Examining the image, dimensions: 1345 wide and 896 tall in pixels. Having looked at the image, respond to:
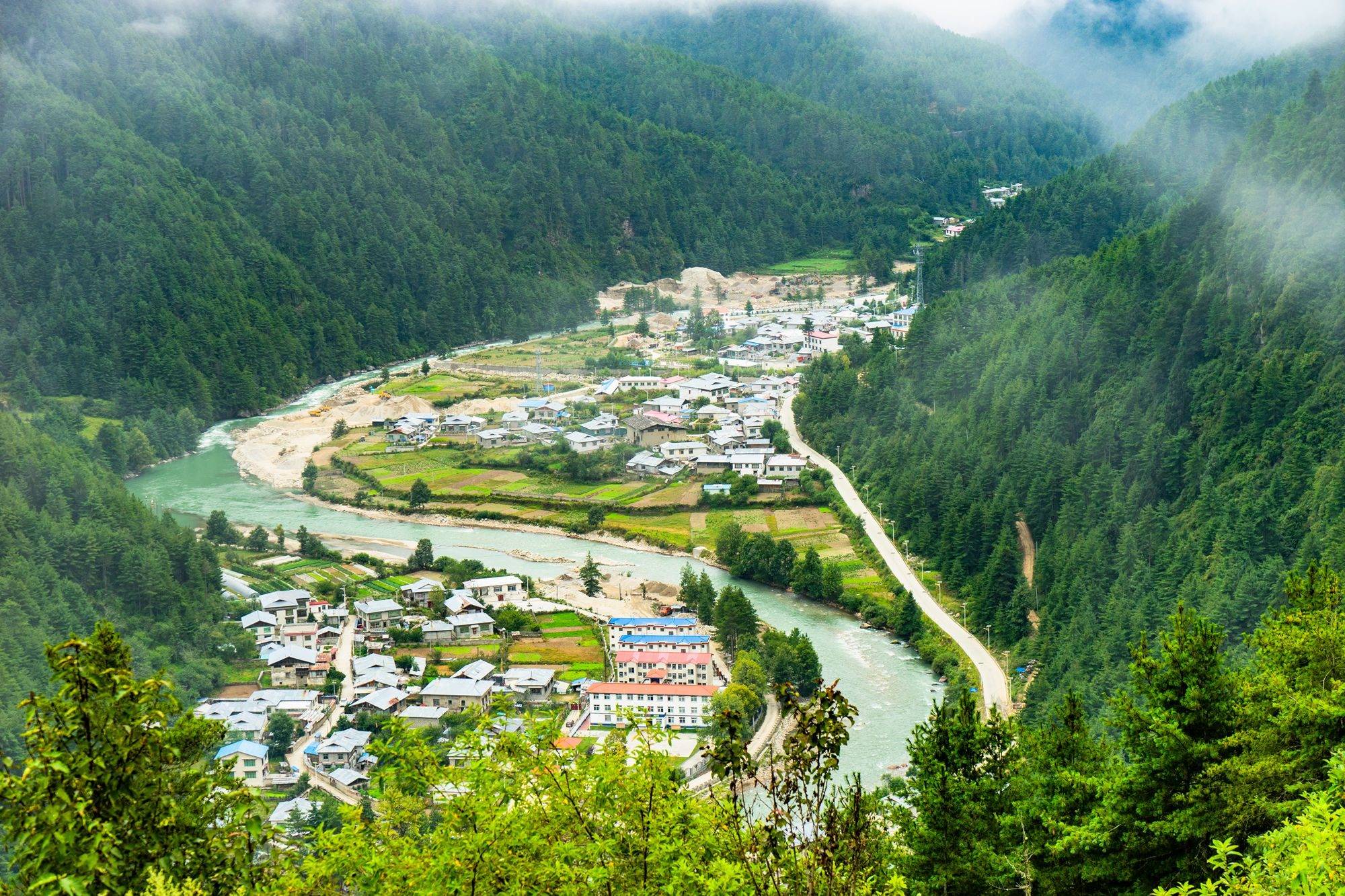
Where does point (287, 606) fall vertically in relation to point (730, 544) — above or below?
above

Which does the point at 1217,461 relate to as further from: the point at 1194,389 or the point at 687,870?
the point at 687,870

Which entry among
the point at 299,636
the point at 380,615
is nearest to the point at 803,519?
the point at 380,615

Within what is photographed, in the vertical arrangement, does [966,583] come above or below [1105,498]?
below

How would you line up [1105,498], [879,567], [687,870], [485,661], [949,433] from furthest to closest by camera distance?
1. [949,433]
2. [879,567]
3. [1105,498]
4. [485,661]
5. [687,870]

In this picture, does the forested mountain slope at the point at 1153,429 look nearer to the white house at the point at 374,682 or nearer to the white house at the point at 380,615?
the white house at the point at 374,682

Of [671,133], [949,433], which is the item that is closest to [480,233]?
[671,133]

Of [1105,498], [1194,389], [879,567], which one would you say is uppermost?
[1194,389]

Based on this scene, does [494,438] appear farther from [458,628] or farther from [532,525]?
[458,628]

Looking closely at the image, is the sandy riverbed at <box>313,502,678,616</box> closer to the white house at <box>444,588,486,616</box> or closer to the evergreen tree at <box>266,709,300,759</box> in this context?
the white house at <box>444,588,486,616</box>

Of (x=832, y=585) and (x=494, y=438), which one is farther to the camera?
(x=494, y=438)
